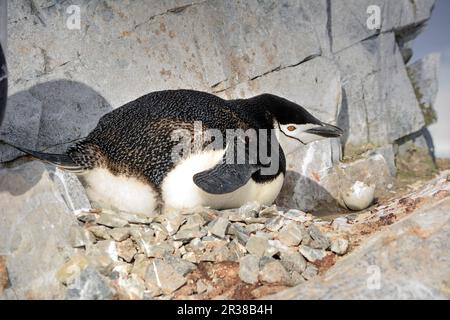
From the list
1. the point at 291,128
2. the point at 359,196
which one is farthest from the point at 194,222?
the point at 359,196

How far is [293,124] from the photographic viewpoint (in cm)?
290

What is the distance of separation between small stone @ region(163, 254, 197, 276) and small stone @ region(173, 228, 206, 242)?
12cm

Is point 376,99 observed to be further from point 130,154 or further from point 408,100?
point 130,154

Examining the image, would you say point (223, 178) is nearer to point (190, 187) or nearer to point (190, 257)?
point (190, 187)

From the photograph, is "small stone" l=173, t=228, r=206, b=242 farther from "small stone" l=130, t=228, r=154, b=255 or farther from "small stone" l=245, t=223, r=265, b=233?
"small stone" l=245, t=223, r=265, b=233

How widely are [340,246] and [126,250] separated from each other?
0.82 metres

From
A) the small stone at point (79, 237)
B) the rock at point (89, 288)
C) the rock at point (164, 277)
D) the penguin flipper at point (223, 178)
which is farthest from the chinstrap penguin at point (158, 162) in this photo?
the rock at point (89, 288)

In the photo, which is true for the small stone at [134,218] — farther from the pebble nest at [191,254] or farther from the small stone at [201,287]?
the small stone at [201,287]

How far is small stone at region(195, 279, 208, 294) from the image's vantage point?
1.92 m

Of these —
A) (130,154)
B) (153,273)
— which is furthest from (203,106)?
(153,273)

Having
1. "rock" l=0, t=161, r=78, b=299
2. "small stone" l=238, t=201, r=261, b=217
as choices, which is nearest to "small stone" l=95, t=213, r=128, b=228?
"rock" l=0, t=161, r=78, b=299

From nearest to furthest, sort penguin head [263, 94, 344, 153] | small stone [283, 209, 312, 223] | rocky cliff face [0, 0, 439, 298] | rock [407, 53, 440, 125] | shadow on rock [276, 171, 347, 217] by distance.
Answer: small stone [283, 209, 312, 223] < penguin head [263, 94, 344, 153] < rocky cliff face [0, 0, 439, 298] < shadow on rock [276, 171, 347, 217] < rock [407, 53, 440, 125]

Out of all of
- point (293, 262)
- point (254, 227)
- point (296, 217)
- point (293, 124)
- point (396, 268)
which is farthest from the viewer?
point (293, 124)

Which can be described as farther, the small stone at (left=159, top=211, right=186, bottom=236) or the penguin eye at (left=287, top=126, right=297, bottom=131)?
the penguin eye at (left=287, top=126, right=297, bottom=131)
